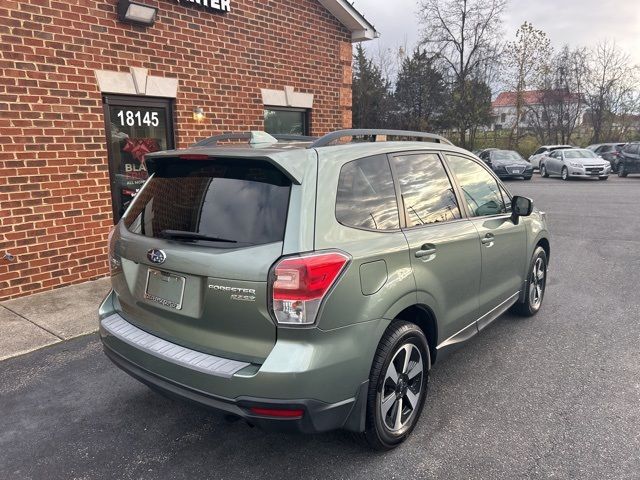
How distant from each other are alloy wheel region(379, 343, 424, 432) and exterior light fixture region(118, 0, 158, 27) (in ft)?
18.2

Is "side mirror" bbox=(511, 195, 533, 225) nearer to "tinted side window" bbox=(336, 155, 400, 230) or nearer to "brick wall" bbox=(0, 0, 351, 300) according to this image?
"tinted side window" bbox=(336, 155, 400, 230)

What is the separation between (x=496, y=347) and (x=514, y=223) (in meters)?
1.07

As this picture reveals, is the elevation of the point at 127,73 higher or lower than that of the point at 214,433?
higher

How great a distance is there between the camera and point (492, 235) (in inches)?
145

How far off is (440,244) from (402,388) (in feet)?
2.96

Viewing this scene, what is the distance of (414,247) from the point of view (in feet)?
9.11

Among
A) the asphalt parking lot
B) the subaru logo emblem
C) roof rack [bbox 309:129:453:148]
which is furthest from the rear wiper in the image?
the asphalt parking lot

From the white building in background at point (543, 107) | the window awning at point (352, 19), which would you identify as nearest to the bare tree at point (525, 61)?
the white building in background at point (543, 107)

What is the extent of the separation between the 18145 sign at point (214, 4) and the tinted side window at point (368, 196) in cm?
524

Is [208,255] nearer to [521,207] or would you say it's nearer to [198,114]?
[521,207]

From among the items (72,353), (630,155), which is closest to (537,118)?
(630,155)

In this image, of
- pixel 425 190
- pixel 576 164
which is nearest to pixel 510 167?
pixel 576 164

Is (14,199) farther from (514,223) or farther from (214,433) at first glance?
(514,223)

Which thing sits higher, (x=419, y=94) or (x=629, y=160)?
(x=419, y=94)
